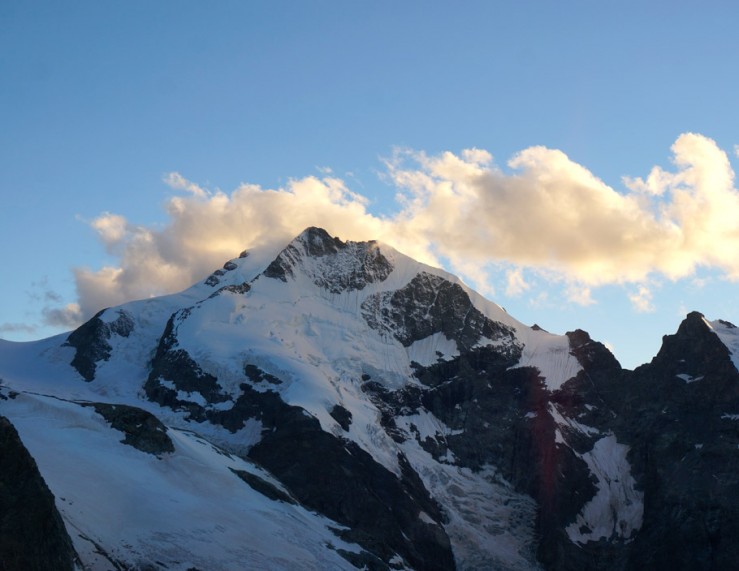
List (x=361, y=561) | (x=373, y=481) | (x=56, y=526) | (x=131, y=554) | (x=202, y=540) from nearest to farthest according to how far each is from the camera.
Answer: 1. (x=56, y=526)
2. (x=131, y=554)
3. (x=202, y=540)
4. (x=361, y=561)
5. (x=373, y=481)

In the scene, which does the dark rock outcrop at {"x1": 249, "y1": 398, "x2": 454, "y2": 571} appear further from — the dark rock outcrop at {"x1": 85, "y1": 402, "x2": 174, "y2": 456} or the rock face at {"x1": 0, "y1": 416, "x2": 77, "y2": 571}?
the rock face at {"x1": 0, "y1": 416, "x2": 77, "y2": 571}

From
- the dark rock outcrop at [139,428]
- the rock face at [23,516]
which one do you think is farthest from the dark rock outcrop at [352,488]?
the rock face at [23,516]

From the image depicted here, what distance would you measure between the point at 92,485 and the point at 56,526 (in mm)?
38334

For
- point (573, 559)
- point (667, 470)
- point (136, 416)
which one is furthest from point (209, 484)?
point (667, 470)

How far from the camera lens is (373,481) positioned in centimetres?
18488

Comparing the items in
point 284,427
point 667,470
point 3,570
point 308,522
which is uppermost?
point 667,470

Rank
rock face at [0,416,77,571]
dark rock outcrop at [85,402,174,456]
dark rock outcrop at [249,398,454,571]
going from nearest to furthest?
rock face at [0,416,77,571] → dark rock outcrop at [85,402,174,456] → dark rock outcrop at [249,398,454,571]

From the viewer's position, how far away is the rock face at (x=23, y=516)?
8312cm

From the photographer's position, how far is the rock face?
8312 centimetres

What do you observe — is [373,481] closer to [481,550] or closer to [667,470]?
[481,550]

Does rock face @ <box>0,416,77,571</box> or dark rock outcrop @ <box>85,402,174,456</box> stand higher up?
dark rock outcrop @ <box>85,402,174,456</box>

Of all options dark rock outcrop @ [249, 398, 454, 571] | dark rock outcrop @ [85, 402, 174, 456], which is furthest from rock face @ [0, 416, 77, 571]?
dark rock outcrop @ [249, 398, 454, 571]

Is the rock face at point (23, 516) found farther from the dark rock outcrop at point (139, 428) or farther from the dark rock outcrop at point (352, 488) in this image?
the dark rock outcrop at point (352, 488)

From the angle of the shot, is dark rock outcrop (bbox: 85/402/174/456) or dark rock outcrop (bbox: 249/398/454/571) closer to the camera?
dark rock outcrop (bbox: 85/402/174/456)
